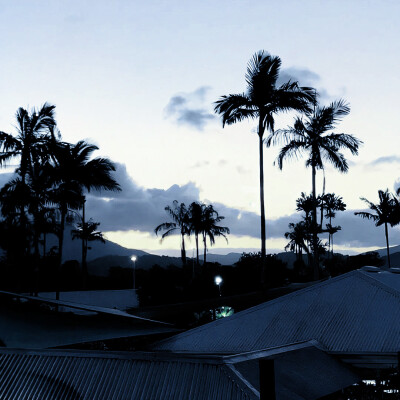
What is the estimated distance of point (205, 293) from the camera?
41.2 metres

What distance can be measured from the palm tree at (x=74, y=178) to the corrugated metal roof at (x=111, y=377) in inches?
701

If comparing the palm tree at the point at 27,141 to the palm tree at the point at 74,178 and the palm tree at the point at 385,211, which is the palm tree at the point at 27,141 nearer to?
the palm tree at the point at 74,178

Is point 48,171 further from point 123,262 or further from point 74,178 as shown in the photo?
point 123,262

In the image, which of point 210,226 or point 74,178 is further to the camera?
point 210,226

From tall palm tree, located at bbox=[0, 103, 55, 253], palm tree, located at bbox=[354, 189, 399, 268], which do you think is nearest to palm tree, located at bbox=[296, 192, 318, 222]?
palm tree, located at bbox=[354, 189, 399, 268]

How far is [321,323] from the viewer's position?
14.0 meters

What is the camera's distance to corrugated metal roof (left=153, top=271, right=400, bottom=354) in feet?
42.4

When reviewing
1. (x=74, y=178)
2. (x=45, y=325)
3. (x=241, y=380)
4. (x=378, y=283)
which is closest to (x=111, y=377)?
(x=45, y=325)

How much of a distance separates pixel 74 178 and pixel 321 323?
16.5 metres

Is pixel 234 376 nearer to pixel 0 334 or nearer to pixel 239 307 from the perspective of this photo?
pixel 0 334

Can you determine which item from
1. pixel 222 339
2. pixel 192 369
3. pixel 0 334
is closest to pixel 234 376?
pixel 192 369

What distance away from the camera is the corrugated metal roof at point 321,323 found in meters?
12.9

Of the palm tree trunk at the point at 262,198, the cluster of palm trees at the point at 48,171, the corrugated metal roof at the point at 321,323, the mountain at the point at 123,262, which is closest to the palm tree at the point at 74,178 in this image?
the cluster of palm trees at the point at 48,171

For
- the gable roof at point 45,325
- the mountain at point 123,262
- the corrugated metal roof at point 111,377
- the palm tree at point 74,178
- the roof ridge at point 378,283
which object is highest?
the palm tree at point 74,178
